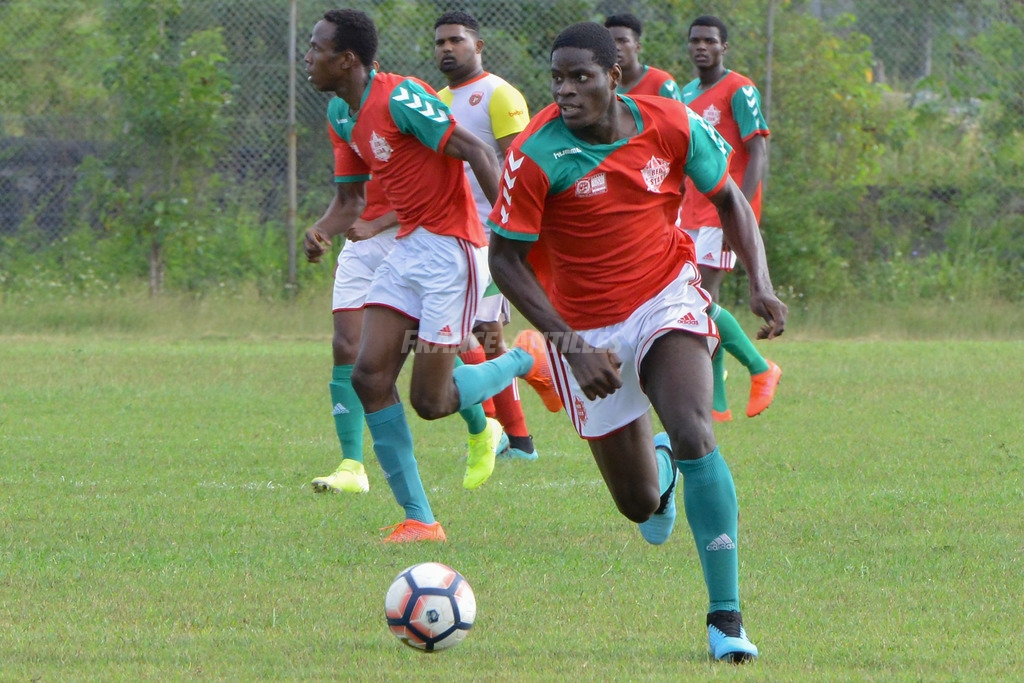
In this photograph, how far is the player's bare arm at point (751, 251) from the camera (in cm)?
435

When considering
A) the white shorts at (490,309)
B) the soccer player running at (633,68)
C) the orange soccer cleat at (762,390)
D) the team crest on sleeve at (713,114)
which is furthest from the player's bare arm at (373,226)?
the team crest on sleeve at (713,114)

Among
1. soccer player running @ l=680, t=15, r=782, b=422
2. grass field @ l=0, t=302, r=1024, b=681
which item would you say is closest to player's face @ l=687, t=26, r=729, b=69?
soccer player running @ l=680, t=15, r=782, b=422

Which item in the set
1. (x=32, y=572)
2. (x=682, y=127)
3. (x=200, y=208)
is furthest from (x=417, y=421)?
(x=200, y=208)

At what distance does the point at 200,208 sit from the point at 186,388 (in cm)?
439

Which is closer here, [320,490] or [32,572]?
[32,572]

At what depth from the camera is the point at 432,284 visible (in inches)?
243

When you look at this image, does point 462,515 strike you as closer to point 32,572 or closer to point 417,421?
point 32,572

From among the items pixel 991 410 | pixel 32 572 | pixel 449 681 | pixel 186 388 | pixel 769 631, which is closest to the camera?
pixel 449 681

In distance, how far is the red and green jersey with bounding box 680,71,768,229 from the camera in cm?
910

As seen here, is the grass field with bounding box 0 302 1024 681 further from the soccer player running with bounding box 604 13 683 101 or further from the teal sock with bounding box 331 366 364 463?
the soccer player running with bounding box 604 13 683 101

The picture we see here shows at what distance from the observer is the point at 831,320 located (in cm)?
1480

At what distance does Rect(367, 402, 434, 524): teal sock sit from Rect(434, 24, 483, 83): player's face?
2.82 meters

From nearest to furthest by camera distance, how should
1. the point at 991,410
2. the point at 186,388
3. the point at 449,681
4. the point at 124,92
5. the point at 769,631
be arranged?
the point at 449,681
the point at 769,631
the point at 991,410
the point at 186,388
the point at 124,92

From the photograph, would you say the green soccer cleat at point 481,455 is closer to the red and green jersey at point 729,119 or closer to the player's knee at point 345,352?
the player's knee at point 345,352
